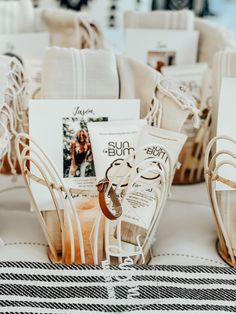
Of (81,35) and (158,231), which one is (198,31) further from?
(158,231)

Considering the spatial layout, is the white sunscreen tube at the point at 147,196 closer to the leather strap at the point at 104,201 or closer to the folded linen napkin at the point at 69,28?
the leather strap at the point at 104,201

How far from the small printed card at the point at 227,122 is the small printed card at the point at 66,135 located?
0.16 metres

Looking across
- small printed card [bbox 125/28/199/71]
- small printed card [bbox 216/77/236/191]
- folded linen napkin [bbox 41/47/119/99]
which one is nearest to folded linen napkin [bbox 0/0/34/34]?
small printed card [bbox 125/28/199/71]

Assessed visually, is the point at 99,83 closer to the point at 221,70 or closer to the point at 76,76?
the point at 76,76

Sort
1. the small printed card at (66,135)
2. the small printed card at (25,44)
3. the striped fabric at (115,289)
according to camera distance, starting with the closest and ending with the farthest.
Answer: the striped fabric at (115,289)
the small printed card at (66,135)
the small printed card at (25,44)

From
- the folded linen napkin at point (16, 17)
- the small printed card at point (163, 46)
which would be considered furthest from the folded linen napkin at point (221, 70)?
the folded linen napkin at point (16, 17)

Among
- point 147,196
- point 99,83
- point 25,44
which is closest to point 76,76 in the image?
point 99,83

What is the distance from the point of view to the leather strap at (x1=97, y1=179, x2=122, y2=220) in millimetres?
592

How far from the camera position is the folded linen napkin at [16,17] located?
1.10 meters

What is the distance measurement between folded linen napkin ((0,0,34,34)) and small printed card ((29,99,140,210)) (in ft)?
1.57

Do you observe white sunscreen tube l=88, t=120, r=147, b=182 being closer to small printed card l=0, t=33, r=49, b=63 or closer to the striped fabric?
the striped fabric

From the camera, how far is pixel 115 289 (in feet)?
1.97

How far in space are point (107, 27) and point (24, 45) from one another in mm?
647

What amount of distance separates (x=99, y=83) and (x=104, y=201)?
0.19m
